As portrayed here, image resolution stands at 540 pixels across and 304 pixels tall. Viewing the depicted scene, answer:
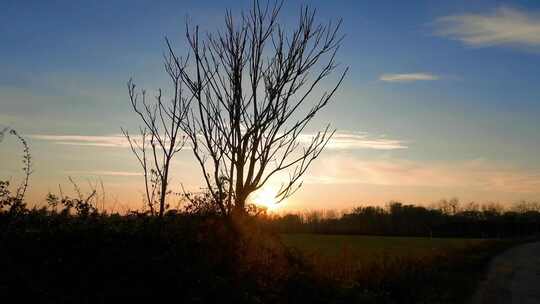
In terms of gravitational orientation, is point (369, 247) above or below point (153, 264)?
below

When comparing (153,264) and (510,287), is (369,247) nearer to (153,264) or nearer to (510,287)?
(510,287)

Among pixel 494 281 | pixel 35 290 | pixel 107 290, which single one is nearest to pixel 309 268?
pixel 107 290

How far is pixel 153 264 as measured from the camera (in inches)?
286

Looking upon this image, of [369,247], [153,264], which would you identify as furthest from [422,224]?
[153,264]

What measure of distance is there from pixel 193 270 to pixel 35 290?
91.3 inches

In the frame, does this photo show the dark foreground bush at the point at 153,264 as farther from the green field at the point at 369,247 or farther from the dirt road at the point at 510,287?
the dirt road at the point at 510,287

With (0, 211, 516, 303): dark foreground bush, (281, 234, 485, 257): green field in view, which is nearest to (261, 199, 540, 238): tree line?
(281, 234, 485, 257): green field

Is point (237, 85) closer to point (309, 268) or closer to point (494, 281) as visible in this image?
point (309, 268)

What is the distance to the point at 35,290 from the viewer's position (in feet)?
19.2

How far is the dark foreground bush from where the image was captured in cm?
641

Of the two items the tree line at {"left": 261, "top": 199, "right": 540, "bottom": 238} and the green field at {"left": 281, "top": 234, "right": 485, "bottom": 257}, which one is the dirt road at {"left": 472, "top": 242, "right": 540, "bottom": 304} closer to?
the green field at {"left": 281, "top": 234, "right": 485, "bottom": 257}

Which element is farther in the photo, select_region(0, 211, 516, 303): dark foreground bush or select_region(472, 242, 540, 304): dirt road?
select_region(472, 242, 540, 304): dirt road

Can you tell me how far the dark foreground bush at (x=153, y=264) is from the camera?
21.0 ft

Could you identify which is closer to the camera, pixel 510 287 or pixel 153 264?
pixel 153 264
